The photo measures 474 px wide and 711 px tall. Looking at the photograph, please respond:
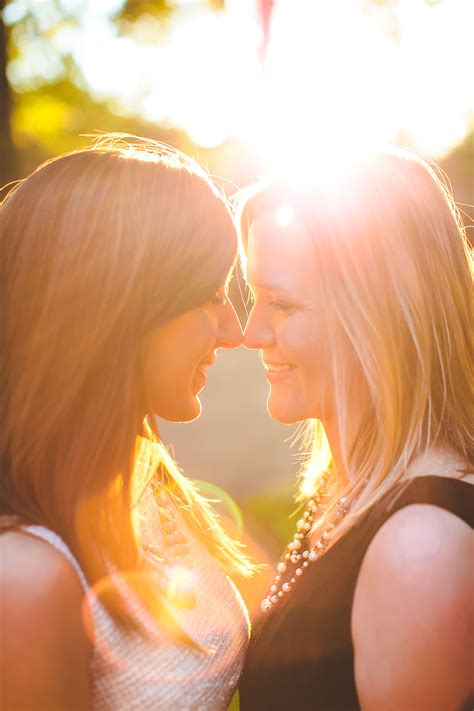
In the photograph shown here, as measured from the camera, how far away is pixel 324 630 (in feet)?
8.66

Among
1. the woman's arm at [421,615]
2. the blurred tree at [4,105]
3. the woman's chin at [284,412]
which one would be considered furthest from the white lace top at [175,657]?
the blurred tree at [4,105]

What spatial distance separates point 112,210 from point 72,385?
0.61 meters

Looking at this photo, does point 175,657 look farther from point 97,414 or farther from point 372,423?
point 372,423

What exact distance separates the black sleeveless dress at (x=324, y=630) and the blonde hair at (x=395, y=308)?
0.62ft

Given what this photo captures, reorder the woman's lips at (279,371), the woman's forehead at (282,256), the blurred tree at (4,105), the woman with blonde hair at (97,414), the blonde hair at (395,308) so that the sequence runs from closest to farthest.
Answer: the woman with blonde hair at (97,414), the blonde hair at (395,308), the woman's forehead at (282,256), the woman's lips at (279,371), the blurred tree at (4,105)

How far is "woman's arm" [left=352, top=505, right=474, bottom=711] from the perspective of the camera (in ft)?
7.64

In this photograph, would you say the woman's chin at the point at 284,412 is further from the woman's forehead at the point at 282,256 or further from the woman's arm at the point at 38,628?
the woman's arm at the point at 38,628

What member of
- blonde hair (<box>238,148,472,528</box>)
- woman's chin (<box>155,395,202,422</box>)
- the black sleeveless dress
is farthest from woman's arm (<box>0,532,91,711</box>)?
blonde hair (<box>238,148,472,528</box>)

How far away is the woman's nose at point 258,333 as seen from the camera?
3334 millimetres

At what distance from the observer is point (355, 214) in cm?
298

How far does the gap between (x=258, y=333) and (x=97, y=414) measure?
0.97 m

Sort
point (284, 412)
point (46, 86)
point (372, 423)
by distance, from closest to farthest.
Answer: point (372, 423) → point (284, 412) → point (46, 86)

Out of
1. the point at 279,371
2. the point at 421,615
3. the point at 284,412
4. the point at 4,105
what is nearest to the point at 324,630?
the point at 421,615

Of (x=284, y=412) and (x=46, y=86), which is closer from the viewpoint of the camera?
(x=284, y=412)
